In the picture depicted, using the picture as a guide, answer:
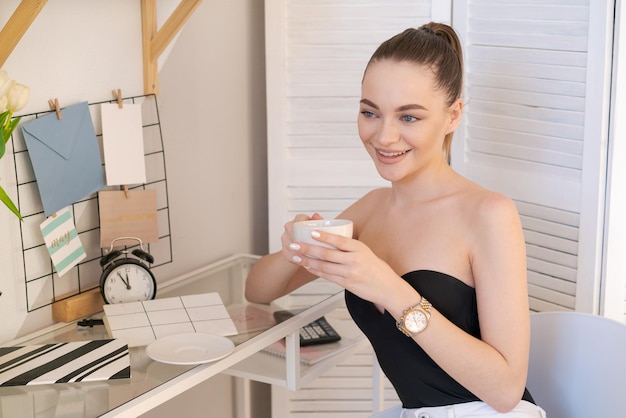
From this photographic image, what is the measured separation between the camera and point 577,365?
5.14 ft

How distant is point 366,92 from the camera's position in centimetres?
154

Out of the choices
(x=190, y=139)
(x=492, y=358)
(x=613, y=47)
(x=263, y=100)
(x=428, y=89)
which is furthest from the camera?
(x=263, y=100)

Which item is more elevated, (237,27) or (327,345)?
(237,27)

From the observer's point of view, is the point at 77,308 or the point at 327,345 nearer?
the point at 77,308

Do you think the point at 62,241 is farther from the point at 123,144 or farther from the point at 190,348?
the point at 190,348

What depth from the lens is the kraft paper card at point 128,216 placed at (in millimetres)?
1816

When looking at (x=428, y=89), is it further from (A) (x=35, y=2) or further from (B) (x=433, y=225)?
(A) (x=35, y=2)

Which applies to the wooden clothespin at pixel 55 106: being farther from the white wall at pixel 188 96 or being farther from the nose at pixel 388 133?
the nose at pixel 388 133

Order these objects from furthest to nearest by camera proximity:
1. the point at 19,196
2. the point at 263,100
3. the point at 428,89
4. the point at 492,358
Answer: the point at 263,100 → the point at 19,196 → the point at 428,89 → the point at 492,358

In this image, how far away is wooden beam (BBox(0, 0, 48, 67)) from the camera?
146cm

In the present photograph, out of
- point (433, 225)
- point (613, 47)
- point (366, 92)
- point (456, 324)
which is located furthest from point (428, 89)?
point (613, 47)

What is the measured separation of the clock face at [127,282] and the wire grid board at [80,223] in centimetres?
8

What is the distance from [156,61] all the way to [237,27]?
0.34 metres

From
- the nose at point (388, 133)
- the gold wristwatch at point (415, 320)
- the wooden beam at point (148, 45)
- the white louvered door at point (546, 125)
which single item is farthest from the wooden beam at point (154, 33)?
the gold wristwatch at point (415, 320)
